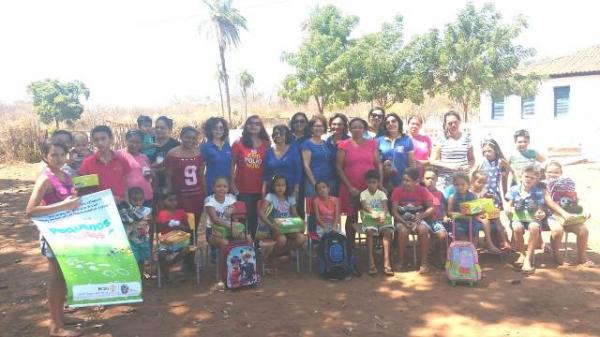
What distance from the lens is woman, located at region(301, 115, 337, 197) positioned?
5.91 meters

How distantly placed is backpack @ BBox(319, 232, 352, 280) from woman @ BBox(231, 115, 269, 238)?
108cm

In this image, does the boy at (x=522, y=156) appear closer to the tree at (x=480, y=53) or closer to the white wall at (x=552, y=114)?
the white wall at (x=552, y=114)

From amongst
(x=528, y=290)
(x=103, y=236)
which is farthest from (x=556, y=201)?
(x=103, y=236)

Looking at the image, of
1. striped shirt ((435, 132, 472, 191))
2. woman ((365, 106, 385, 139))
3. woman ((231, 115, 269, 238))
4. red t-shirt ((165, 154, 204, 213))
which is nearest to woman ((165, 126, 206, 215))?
red t-shirt ((165, 154, 204, 213))

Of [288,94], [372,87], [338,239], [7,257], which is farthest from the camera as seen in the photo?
[288,94]

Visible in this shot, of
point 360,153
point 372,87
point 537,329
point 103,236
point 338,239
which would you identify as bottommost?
point 537,329

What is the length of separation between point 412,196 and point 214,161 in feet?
8.19

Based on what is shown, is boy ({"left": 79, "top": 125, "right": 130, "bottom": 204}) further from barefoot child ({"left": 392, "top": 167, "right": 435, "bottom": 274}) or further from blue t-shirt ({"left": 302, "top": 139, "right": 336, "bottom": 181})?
barefoot child ({"left": 392, "top": 167, "right": 435, "bottom": 274})

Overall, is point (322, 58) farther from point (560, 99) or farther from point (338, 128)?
point (338, 128)

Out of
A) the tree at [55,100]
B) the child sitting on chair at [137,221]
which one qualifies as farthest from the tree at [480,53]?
the tree at [55,100]

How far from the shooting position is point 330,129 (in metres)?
6.31

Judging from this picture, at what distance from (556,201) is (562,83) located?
74.8ft

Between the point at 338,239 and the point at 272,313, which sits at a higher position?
the point at 338,239

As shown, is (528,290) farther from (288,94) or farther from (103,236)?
(288,94)
